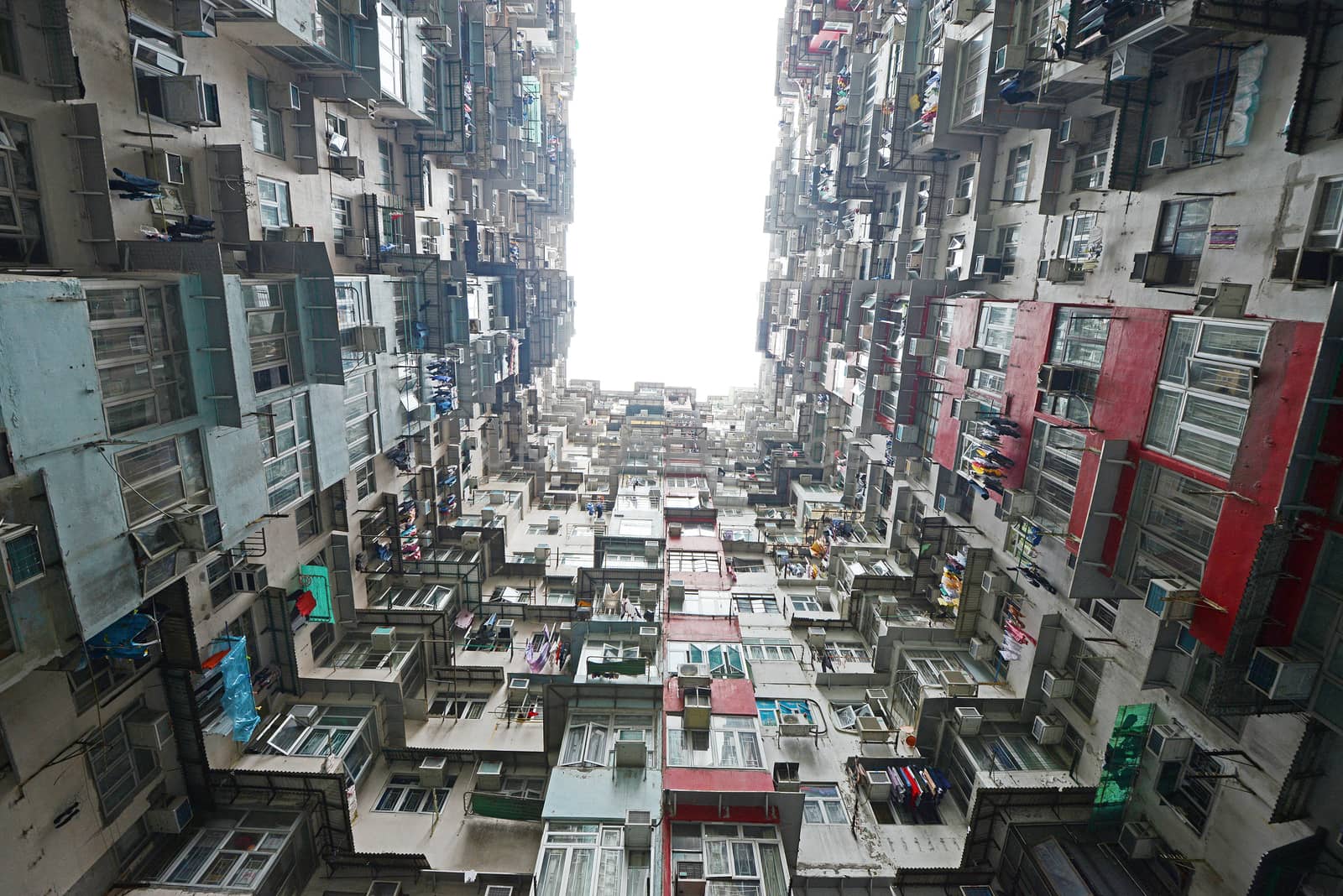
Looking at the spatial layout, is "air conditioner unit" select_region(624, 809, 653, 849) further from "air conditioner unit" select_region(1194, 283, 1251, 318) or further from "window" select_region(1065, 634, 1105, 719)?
"air conditioner unit" select_region(1194, 283, 1251, 318)

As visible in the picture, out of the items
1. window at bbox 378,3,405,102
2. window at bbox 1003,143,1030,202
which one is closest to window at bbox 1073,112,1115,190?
window at bbox 1003,143,1030,202

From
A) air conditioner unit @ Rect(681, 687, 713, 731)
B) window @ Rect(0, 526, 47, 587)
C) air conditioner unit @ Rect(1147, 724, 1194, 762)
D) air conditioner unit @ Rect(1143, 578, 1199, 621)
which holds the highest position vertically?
window @ Rect(0, 526, 47, 587)

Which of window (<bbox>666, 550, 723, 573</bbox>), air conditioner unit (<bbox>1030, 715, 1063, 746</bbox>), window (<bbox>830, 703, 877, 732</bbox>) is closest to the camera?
air conditioner unit (<bbox>1030, 715, 1063, 746</bbox>)

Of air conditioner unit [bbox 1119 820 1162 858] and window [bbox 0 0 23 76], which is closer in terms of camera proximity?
window [bbox 0 0 23 76]

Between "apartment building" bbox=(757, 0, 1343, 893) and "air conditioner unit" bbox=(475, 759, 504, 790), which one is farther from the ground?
"apartment building" bbox=(757, 0, 1343, 893)

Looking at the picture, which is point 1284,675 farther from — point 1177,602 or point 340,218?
point 340,218

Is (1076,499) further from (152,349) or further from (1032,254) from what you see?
(152,349)
